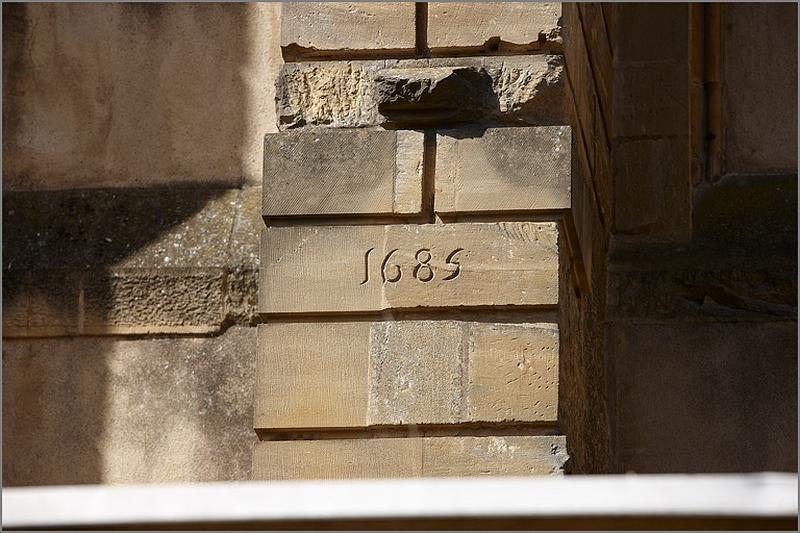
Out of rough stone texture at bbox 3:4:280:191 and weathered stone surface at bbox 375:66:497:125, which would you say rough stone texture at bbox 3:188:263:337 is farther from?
weathered stone surface at bbox 375:66:497:125

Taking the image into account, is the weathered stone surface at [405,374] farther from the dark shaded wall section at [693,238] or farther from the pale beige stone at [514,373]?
the dark shaded wall section at [693,238]

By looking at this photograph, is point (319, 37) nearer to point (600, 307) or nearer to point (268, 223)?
point (268, 223)

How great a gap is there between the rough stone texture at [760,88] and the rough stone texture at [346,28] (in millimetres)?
2744

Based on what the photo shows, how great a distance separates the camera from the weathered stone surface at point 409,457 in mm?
5898

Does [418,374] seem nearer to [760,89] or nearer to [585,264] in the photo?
[585,264]

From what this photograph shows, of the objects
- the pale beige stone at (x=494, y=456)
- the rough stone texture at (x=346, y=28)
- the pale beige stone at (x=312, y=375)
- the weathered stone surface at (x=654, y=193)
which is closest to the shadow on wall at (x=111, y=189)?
the pale beige stone at (x=312, y=375)

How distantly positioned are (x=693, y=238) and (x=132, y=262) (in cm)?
252

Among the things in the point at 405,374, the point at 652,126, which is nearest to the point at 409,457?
the point at 405,374

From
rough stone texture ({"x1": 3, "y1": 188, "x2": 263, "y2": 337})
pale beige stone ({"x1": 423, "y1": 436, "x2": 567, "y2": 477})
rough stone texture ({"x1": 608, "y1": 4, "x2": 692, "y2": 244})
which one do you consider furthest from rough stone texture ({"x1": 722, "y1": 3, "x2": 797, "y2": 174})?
pale beige stone ({"x1": 423, "y1": 436, "x2": 567, "y2": 477})

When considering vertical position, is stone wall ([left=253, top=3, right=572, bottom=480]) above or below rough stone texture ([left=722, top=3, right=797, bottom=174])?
below

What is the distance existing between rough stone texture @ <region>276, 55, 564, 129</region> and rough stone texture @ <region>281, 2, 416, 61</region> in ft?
0.16

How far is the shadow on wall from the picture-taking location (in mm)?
7203

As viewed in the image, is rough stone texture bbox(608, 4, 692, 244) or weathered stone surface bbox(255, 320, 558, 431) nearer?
weathered stone surface bbox(255, 320, 558, 431)

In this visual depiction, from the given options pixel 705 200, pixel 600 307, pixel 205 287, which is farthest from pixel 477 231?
pixel 705 200
